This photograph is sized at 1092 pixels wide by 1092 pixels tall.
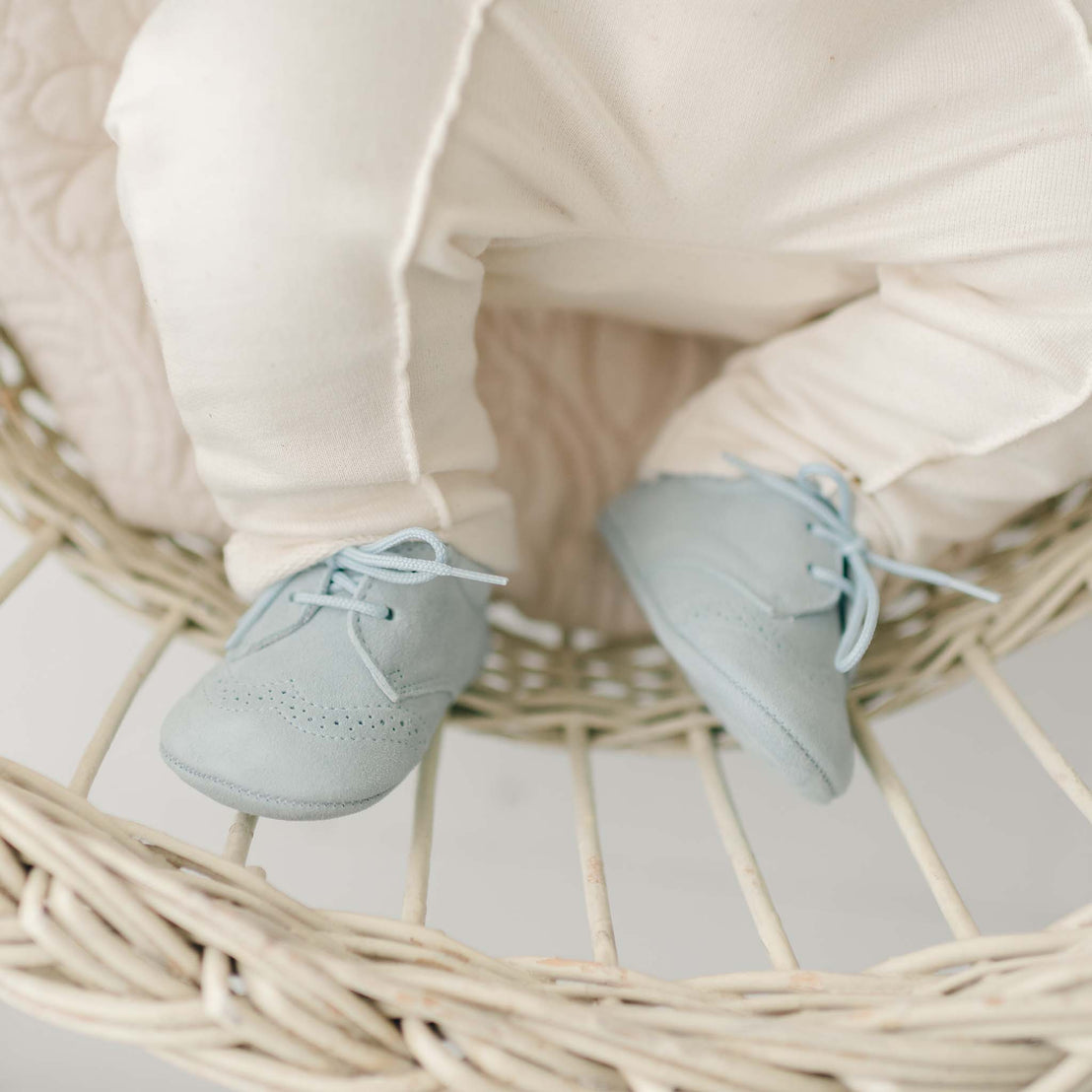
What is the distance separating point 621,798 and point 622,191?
53 centimetres

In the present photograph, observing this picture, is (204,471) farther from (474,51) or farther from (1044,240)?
(1044,240)

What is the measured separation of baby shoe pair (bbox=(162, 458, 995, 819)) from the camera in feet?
1.64

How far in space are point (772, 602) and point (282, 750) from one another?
27cm

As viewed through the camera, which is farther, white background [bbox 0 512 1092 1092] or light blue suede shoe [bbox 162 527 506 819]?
white background [bbox 0 512 1092 1092]

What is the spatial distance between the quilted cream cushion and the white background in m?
0.19

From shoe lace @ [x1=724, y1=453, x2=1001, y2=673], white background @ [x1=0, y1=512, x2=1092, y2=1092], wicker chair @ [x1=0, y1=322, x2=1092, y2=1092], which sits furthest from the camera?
white background @ [x1=0, y1=512, x2=1092, y2=1092]

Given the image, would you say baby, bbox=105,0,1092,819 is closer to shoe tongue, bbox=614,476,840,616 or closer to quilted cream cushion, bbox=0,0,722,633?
shoe tongue, bbox=614,476,840,616

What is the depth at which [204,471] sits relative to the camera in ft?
1.74

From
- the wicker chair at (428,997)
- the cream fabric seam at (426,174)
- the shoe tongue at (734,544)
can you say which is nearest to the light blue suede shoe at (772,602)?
the shoe tongue at (734,544)

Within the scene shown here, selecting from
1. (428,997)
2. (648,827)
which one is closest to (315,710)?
(428,997)

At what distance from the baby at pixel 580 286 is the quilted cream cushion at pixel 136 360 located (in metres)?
0.15

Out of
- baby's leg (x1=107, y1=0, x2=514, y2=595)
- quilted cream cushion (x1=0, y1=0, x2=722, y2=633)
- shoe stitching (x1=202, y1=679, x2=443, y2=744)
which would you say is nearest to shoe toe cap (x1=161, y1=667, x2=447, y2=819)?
shoe stitching (x1=202, y1=679, x2=443, y2=744)

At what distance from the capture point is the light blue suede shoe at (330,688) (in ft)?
1.61

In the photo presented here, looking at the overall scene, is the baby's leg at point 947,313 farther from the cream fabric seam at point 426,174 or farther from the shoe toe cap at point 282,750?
the shoe toe cap at point 282,750
